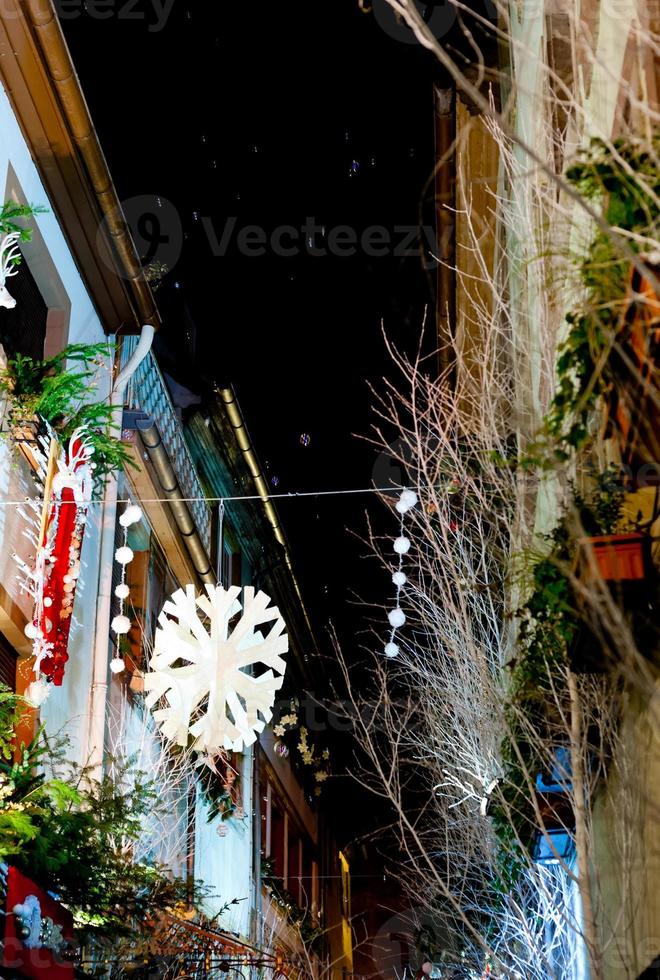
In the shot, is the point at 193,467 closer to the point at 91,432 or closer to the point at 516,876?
the point at 91,432

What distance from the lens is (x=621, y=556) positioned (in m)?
5.61

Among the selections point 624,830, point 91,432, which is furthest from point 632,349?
point 91,432

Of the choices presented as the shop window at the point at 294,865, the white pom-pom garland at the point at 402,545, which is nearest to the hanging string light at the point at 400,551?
the white pom-pom garland at the point at 402,545

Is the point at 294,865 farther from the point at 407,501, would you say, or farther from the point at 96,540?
the point at 407,501

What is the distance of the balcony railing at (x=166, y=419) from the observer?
16.6m

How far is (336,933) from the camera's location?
41.1m

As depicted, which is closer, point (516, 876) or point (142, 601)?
point (516, 876)

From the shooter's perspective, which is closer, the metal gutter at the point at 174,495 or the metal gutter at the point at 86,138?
the metal gutter at the point at 86,138

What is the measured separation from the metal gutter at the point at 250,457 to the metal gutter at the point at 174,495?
4.57ft

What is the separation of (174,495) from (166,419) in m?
1.35

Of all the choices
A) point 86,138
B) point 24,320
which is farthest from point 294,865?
point 86,138

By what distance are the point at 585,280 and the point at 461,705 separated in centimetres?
757

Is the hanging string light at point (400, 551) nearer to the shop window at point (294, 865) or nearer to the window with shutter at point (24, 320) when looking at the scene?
the window with shutter at point (24, 320)

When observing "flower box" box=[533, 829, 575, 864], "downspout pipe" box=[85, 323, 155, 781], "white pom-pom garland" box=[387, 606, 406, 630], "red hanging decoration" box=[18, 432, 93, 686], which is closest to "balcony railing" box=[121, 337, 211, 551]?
"downspout pipe" box=[85, 323, 155, 781]
